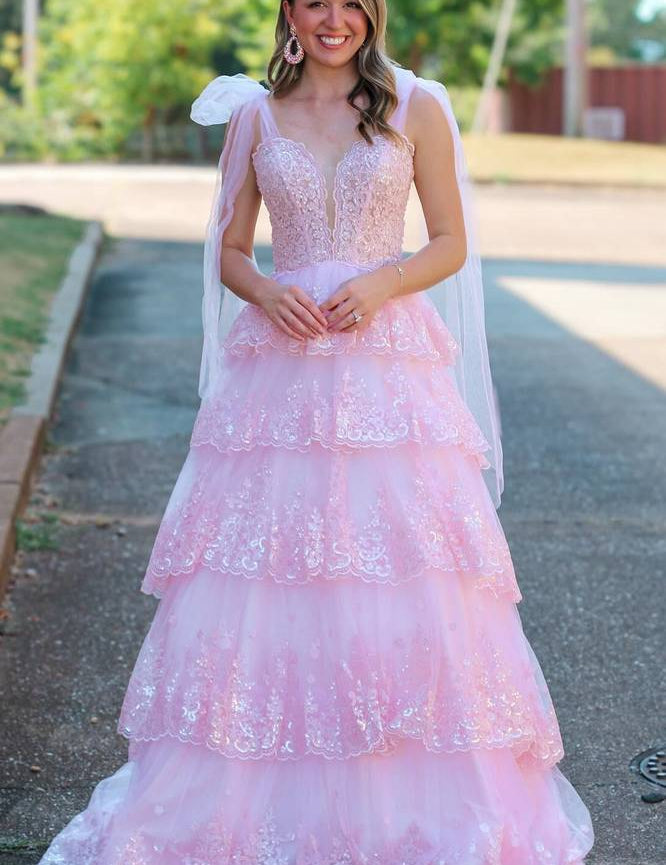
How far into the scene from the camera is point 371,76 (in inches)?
130

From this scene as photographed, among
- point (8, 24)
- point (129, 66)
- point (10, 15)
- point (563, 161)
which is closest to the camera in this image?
point (563, 161)

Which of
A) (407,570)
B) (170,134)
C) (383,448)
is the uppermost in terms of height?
(170,134)

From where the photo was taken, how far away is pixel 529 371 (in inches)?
380

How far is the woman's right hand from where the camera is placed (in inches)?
127

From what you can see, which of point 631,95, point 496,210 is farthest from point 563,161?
point 631,95

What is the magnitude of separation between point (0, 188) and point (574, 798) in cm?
2006

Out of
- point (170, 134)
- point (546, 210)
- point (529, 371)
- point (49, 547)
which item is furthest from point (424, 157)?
point (170, 134)

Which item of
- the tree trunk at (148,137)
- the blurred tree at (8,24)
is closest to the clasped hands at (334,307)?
the tree trunk at (148,137)

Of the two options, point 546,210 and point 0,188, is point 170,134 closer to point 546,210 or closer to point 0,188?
point 0,188

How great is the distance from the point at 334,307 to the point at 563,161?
2416cm

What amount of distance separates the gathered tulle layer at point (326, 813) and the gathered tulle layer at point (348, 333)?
86 centimetres

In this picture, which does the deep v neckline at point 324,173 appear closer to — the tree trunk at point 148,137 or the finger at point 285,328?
the finger at point 285,328

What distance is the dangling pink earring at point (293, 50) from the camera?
3.34 metres

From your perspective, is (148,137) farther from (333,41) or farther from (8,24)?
(333,41)
